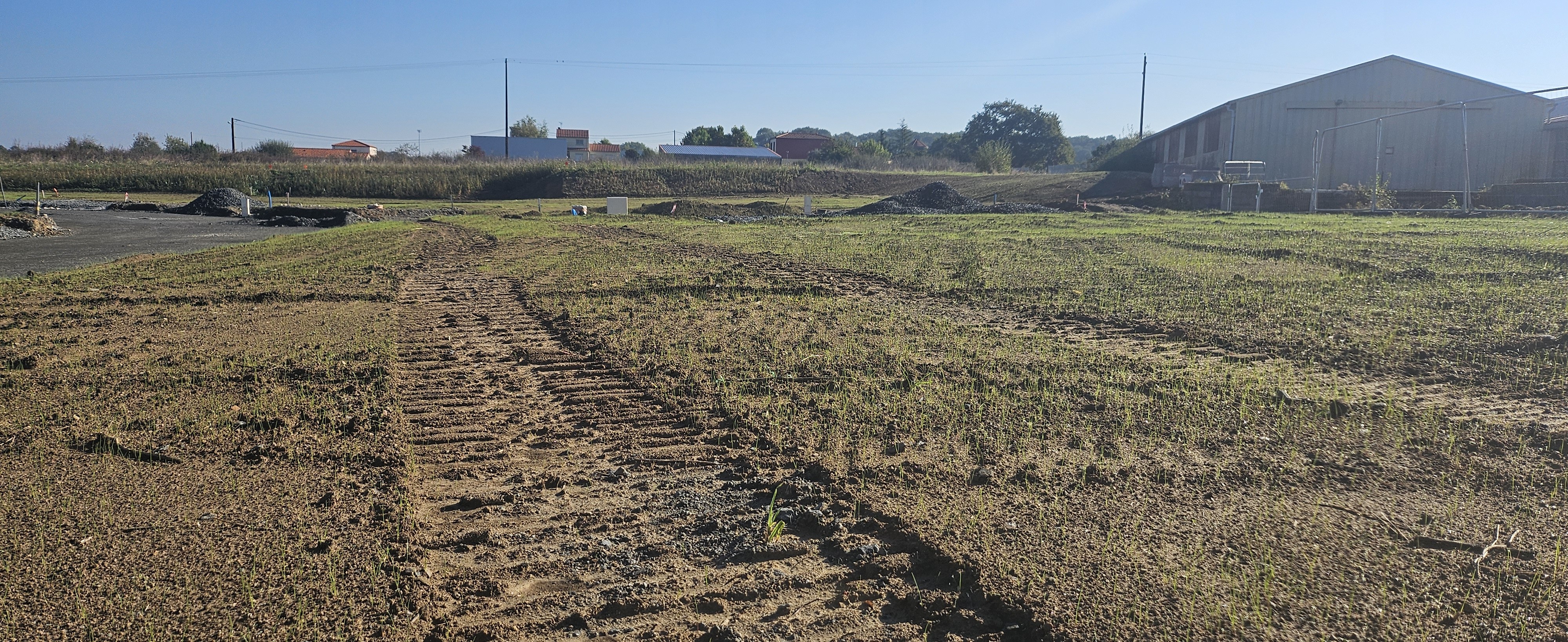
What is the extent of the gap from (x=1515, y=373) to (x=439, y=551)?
716 centimetres

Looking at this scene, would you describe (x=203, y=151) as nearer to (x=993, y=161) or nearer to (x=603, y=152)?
(x=603, y=152)

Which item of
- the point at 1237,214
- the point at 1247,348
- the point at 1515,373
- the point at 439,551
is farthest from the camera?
the point at 1237,214

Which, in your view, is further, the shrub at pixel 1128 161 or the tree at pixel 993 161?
the tree at pixel 993 161

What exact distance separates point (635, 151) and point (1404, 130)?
75.4 m

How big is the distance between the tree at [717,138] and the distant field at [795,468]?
92881 mm

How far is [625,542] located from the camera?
11.8 ft

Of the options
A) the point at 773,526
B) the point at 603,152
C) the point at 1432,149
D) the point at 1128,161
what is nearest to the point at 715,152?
the point at 603,152

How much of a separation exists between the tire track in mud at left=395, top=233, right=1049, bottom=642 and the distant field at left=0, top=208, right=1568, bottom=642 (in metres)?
0.02

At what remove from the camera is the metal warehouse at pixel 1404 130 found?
3956 centimetres

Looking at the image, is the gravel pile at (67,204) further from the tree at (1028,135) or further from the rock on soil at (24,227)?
the tree at (1028,135)

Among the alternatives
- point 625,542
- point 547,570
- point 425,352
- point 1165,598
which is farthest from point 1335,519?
point 425,352

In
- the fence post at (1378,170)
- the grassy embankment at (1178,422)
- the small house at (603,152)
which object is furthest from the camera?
the small house at (603,152)

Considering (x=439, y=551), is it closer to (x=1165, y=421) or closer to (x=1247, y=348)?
(x=1165, y=421)

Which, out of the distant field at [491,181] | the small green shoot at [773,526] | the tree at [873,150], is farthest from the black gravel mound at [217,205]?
the tree at [873,150]
